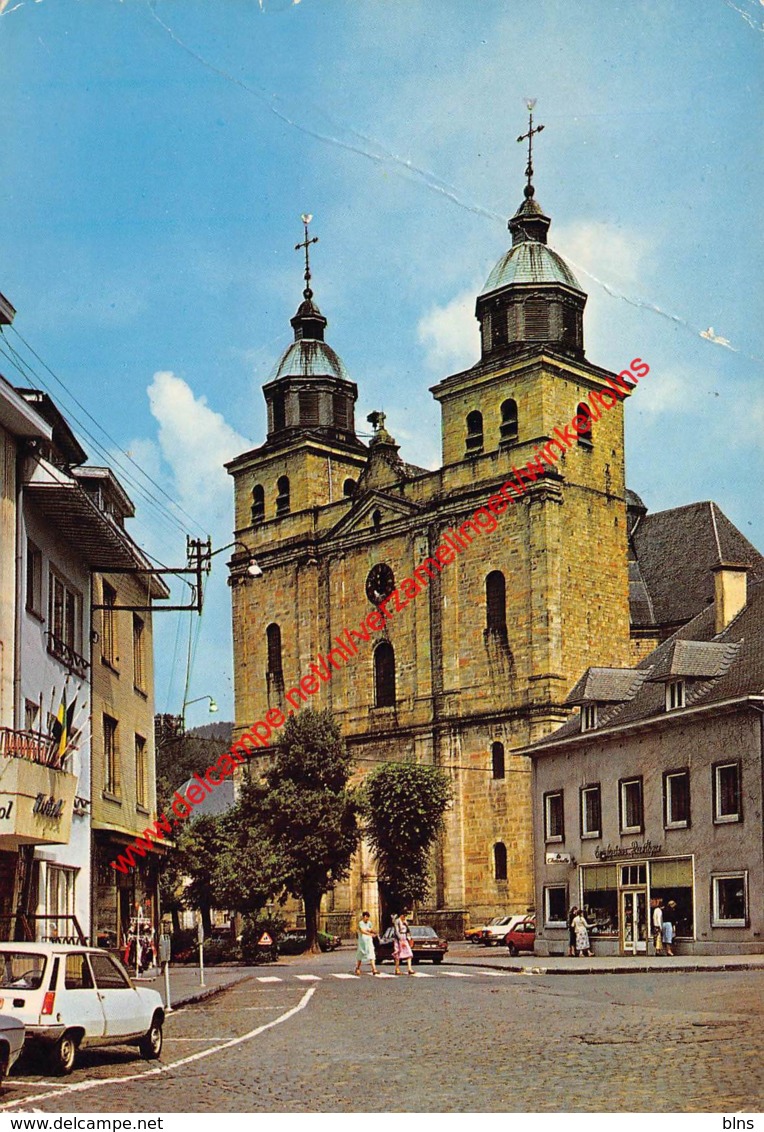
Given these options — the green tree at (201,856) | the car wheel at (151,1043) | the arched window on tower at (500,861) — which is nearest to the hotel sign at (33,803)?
the car wheel at (151,1043)

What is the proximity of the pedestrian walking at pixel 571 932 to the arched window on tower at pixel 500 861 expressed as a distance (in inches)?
754

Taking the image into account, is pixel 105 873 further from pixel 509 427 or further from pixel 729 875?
pixel 509 427

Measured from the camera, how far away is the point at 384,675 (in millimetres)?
74750

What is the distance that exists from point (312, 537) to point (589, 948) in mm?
37759

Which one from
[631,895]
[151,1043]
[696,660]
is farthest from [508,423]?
[151,1043]

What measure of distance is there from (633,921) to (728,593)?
9547 mm

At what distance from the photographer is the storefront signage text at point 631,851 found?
143 feet

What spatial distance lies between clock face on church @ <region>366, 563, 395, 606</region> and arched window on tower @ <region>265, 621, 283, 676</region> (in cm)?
611

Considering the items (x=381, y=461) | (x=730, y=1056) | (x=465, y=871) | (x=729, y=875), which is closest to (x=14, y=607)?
(x=730, y=1056)

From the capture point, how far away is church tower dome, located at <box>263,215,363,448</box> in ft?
273

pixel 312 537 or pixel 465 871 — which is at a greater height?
pixel 312 537

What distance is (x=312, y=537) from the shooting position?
79.8 meters

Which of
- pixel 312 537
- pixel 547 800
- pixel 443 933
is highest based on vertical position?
pixel 312 537

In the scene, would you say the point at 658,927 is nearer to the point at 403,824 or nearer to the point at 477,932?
the point at 477,932
